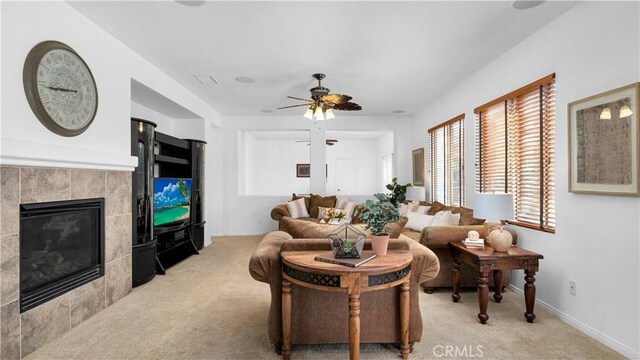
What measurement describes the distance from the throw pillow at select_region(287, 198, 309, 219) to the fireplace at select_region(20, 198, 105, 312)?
12.2 ft

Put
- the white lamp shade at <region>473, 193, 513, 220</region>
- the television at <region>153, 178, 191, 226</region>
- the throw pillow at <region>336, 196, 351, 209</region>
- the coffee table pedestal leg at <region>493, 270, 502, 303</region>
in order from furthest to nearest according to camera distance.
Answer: the throw pillow at <region>336, 196, 351, 209</region> < the television at <region>153, 178, 191, 226</region> < the coffee table pedestal leg at <region>493, 270, 502, 303</region> < the white lamp shade at <region>473, 193, 513, 220</region>

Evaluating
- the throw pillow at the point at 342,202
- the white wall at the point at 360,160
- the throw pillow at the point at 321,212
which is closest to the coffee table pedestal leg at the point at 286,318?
the throw pillow at the point at 321,212

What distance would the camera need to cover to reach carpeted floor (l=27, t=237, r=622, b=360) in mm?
2258

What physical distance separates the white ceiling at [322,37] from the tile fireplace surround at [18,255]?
1.43 metres

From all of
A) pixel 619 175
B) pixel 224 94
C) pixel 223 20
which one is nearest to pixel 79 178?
pixel 223 20

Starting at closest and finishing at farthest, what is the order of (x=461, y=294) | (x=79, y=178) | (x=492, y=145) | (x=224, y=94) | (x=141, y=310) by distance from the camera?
(x=79, y=178) → (x=141, y=310) → (x=461, y=294) → (x=492, y=145) → (x=224, y=94)

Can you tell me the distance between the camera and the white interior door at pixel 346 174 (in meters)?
10.3

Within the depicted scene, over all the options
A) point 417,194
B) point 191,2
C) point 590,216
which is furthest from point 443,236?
point 191,2

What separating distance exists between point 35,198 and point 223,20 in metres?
2.03

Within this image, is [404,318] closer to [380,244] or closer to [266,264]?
[380,244]

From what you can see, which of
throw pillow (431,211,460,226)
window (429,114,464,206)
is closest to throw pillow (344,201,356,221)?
window (429,114,464,206)

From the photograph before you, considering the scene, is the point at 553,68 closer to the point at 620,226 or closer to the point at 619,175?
the point at 619,175

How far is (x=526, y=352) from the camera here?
2.25 meters

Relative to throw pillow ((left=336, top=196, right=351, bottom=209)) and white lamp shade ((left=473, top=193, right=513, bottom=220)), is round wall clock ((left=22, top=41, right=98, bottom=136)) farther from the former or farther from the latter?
throw pillow ((left=336, top=196, right=351, bottom=209))
